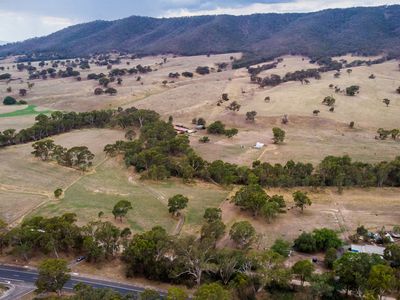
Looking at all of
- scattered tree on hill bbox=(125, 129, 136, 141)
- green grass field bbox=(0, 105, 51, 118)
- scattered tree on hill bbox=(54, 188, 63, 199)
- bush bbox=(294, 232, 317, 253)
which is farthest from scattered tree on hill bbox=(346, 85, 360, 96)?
scattered tree on hill bbox=(54, 188, 63, 199)

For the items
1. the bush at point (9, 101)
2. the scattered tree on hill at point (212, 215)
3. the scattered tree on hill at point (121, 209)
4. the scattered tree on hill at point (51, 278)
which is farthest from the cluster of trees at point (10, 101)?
the scattered tree on hill at point (51, 278)

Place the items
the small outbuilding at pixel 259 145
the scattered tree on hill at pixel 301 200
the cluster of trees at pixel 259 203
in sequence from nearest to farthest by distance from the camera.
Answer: the cluster of trees at pixel 259 203
the scattered tree on hill at pixel 301 200
the small outbuilding at pixel 259 145

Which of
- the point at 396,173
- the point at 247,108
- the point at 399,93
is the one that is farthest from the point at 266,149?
the point at 399,93

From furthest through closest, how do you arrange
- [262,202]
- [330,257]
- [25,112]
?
[25,112] → [262,202] → [330,257]

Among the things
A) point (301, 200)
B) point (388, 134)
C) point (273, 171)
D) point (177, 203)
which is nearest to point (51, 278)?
point (177, 203)

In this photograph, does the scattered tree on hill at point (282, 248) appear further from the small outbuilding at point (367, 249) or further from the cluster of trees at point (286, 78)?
the cluster of trees at point (286, 78)

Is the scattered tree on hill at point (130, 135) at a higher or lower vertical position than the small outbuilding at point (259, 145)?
higher

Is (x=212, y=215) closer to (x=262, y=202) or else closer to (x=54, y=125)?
(x=262, y=202)
